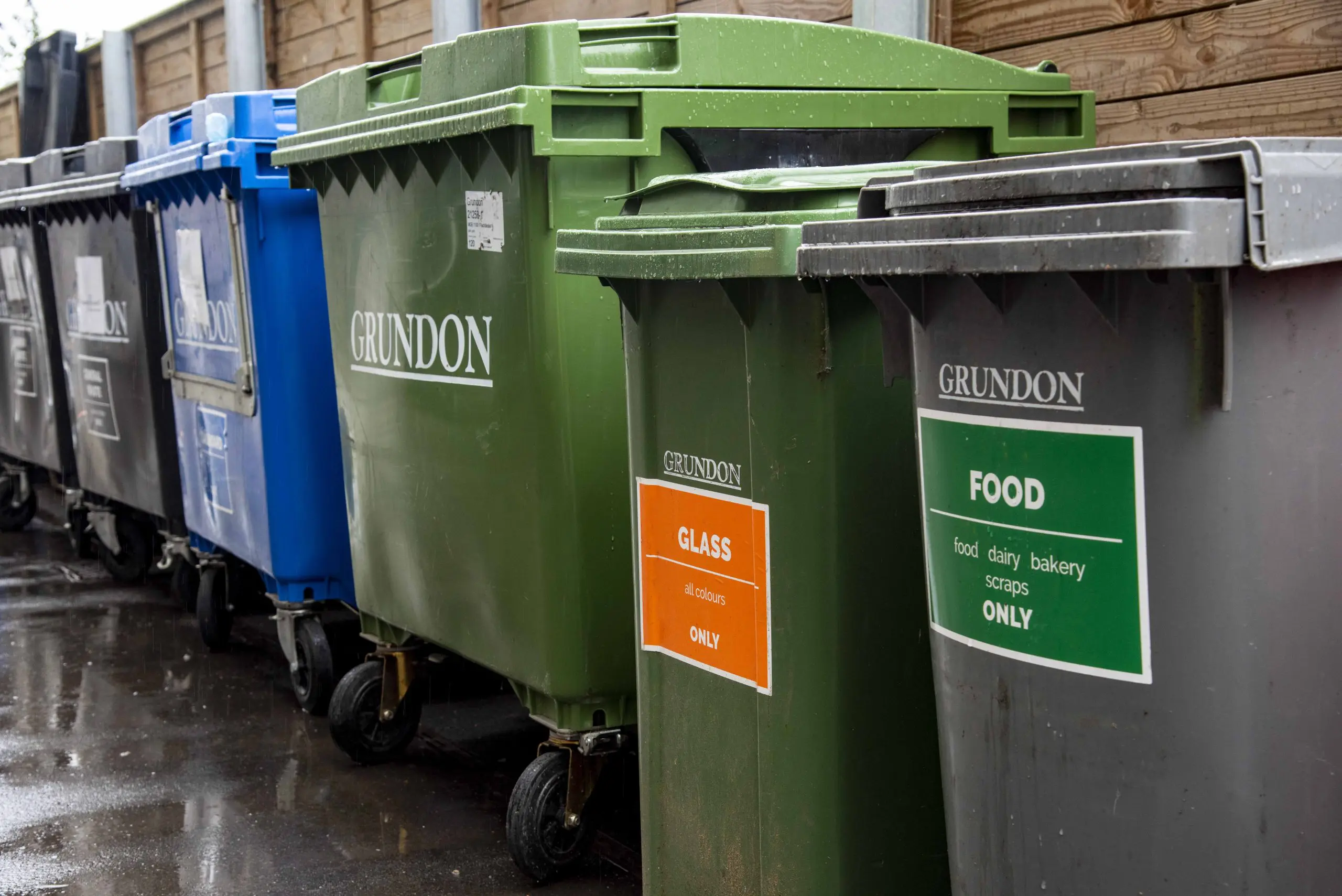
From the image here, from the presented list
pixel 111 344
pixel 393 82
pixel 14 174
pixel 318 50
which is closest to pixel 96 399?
pixel 111 344

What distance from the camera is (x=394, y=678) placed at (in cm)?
434

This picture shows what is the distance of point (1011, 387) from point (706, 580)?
0.85 metres

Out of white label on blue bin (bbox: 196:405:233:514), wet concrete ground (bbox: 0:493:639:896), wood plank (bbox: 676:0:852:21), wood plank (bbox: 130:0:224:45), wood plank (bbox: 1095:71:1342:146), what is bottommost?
wet concrete ground (bbox: 0:493:639:896)

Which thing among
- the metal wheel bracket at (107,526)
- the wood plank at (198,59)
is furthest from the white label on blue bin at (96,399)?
the wood plank at (198,59)

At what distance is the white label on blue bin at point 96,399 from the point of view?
6645 mm

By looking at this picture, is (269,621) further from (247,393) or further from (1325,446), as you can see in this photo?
(1325,446)

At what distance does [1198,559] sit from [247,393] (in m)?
3.82

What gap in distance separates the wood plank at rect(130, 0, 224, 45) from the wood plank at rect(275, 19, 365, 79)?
43.0 inches

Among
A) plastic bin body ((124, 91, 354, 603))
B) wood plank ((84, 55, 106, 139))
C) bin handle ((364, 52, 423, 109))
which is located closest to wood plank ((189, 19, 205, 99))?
wood plank ((84, 55, 106, 139))

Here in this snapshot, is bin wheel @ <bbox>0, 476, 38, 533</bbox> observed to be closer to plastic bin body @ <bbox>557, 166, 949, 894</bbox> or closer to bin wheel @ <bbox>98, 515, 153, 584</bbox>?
bin wheel @ <bbox>98, 515, 153, 584</bbox>

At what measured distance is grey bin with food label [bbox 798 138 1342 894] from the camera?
1687 millimetres

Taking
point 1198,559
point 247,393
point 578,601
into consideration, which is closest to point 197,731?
point 247,393

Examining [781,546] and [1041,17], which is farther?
[1041,17]

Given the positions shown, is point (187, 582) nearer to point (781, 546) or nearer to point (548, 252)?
point (548, 252)
